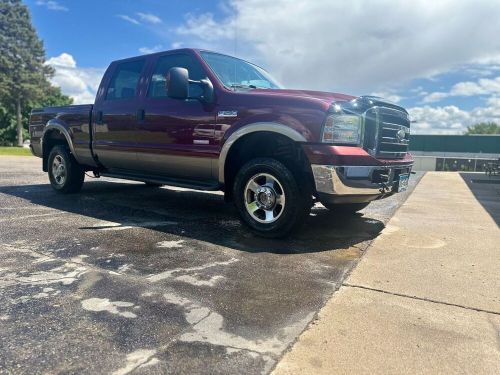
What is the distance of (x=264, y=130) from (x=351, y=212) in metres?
2.32

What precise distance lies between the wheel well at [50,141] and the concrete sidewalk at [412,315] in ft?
17.8

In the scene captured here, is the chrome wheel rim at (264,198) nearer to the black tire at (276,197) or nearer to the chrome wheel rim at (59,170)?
the black tire at (276,197)

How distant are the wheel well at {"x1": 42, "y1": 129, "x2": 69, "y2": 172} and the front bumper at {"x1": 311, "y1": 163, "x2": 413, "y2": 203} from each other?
4911 mm

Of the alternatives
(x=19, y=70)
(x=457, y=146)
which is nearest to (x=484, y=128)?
(x=457, y=146)

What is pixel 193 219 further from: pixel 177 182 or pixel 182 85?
pixel 182 85

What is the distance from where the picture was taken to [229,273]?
339 centimetres

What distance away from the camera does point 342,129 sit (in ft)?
13.4

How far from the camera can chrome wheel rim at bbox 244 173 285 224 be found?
14.4ft

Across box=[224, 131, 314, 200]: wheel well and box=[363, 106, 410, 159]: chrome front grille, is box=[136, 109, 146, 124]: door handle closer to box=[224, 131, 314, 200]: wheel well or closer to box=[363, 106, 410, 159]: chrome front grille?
box=[224, 131, 314, 200]: wheel well

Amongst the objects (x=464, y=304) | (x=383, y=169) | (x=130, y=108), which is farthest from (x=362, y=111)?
(x=130, y=108)

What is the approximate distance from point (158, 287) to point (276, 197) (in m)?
1.74

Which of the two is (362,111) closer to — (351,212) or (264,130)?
(264,130)

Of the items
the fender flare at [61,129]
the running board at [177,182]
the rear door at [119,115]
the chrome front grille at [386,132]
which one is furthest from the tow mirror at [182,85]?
the fender flare at [61,129]

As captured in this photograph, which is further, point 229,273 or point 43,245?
point 43,245
